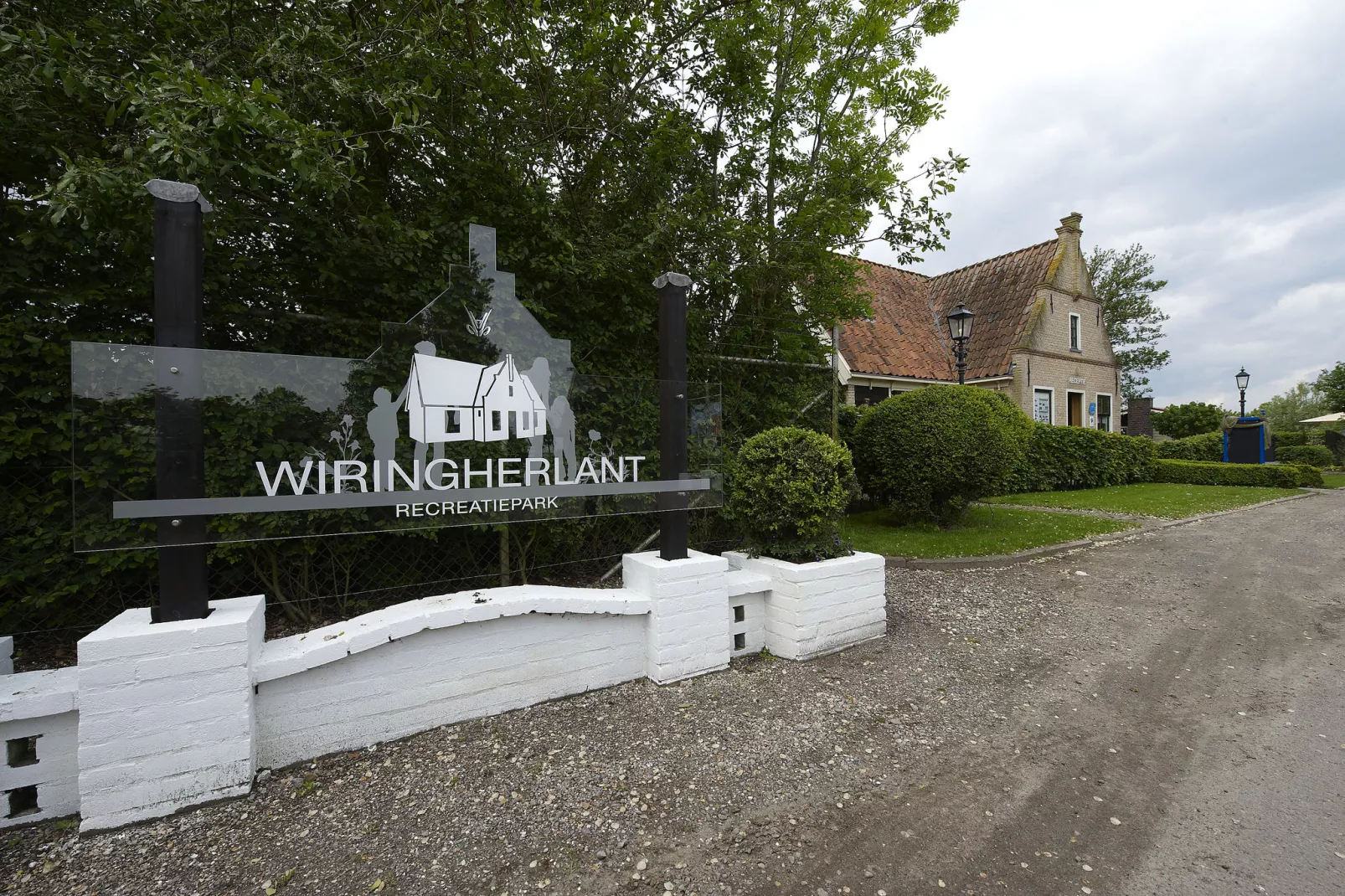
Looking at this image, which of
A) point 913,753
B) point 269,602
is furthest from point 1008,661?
point 269,602

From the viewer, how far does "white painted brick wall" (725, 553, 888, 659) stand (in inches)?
158

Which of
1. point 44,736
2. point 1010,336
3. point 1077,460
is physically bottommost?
point 44,736

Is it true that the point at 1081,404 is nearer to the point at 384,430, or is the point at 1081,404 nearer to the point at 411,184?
the point at 411,184

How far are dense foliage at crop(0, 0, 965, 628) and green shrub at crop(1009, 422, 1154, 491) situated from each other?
399 inches

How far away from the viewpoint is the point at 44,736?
7.81ft

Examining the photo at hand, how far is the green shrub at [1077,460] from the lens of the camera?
1397 centimetres

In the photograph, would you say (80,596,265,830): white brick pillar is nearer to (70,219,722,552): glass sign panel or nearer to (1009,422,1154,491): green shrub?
(70,219,722,552): glass sign panel

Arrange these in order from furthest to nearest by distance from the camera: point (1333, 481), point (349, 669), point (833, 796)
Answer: point (1333, 481) < point (349, 669) < point (833, 796)

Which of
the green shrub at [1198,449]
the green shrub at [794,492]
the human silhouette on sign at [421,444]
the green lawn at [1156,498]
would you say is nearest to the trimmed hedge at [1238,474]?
the green lawn at [1156,498]

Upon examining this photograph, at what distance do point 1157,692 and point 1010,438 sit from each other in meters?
5.58

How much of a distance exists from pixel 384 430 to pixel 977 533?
8441 millimetres

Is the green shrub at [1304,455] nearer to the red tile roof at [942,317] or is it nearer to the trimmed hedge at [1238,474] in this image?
the trimmed hedge at [1238,474]

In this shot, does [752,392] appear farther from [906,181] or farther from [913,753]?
[913,753]

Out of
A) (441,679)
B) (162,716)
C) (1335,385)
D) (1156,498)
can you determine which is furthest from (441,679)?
(1335,385)
